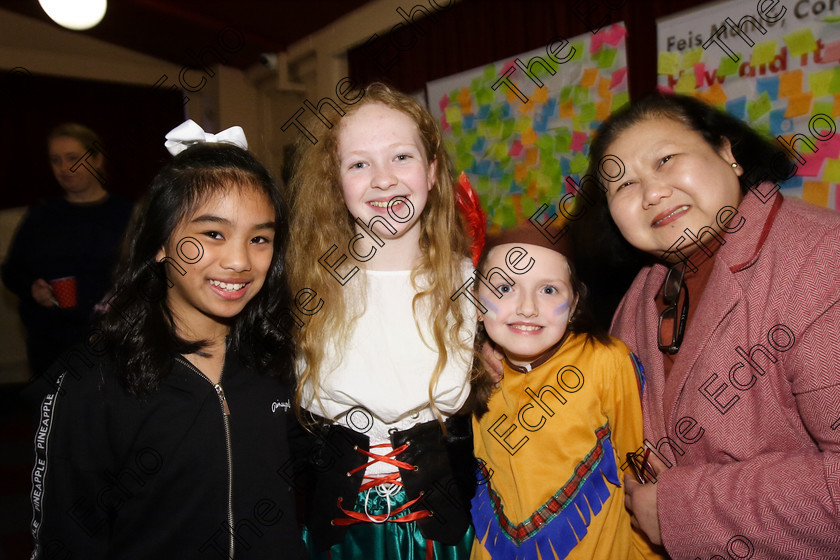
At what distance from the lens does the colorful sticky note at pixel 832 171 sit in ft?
6.91

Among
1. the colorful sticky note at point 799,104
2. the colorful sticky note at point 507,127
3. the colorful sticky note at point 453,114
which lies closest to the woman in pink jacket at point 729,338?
the colorful sticky note at point 799,104

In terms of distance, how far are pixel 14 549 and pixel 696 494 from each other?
332 centimetres

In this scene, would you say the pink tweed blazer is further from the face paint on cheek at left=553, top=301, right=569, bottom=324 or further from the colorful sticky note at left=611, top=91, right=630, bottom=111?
the colorful sticky note at left=611, top=91, right=630, bottom=111

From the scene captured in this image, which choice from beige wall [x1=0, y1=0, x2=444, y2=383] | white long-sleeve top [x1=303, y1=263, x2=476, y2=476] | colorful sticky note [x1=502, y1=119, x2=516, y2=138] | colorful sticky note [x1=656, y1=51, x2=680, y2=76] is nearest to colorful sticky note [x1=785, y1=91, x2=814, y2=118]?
colorful sticky note [x1=656, y1=51, x2=680, y2=76]

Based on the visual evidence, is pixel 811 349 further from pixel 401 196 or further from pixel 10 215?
pixel 10 215

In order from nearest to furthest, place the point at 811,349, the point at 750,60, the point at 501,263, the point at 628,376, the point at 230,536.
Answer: the point at 811,349 → the point at 230,536 → the point at 628,376 → the point at 501,263 → the point at 750,60

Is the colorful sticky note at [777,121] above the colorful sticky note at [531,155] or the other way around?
the other way around

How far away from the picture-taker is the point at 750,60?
228 cm

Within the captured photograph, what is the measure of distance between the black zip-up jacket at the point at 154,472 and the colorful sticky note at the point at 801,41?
2383 millimetres

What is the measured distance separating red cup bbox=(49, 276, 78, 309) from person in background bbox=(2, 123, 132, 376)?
37mm

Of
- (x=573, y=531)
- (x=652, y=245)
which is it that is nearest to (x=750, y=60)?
(x=652, y=245)

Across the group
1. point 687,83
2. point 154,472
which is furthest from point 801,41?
point 154,472

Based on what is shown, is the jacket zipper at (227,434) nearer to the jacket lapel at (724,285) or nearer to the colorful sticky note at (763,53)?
the jacket lapel at (724,285)

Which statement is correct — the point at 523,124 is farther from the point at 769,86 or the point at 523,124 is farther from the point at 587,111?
the point at 769,86
